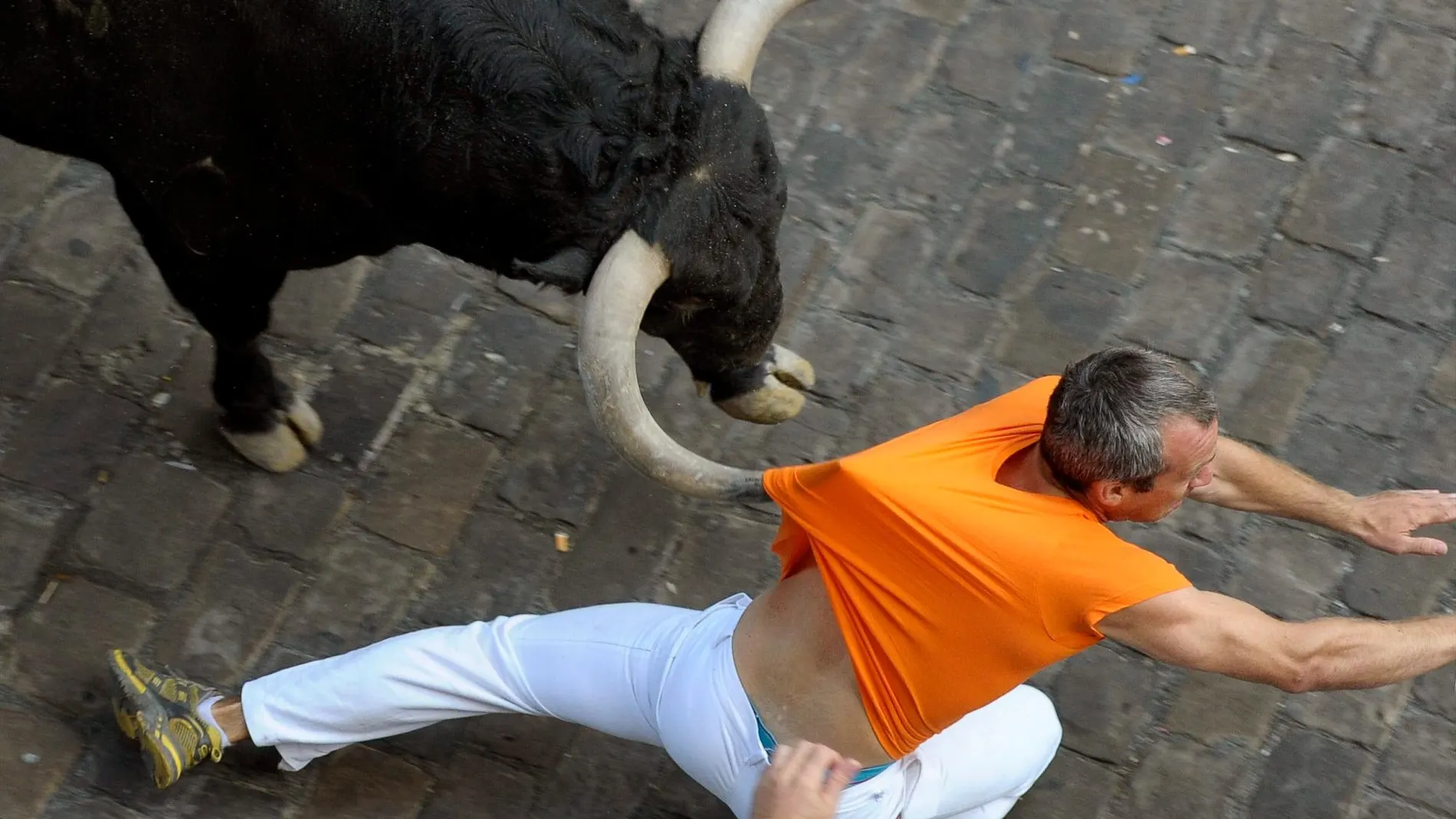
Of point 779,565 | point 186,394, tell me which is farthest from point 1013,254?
point 186,394

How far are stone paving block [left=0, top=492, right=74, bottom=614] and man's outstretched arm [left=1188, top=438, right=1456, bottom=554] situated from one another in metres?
3.62

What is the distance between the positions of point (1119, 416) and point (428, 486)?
261 centimetres

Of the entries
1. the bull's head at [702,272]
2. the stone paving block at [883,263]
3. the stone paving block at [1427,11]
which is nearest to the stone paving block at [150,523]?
the bull's head at [702,272]

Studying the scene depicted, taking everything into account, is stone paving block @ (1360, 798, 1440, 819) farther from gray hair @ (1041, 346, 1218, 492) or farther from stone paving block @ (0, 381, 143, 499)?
stone paving block @ (0, 381, 143, 499)

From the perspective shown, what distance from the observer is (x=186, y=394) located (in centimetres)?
485

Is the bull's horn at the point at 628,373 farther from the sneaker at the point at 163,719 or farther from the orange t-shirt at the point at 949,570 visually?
the sneaker at the point at 163,719

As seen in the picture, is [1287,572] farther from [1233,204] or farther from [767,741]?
[767,741]

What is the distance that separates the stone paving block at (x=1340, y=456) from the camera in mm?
4684

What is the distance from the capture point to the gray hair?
2.85 m

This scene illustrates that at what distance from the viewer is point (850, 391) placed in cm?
486

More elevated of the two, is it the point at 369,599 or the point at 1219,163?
the point at 1219,163

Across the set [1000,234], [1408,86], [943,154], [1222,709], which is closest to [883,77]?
[943,154]

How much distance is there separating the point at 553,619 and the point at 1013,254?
7.99 ft

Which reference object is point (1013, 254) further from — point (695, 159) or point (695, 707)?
point (695, 707)
